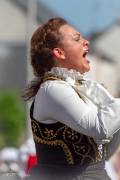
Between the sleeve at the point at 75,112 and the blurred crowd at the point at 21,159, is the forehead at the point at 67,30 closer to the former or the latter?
the sleeve at the point at 75,112

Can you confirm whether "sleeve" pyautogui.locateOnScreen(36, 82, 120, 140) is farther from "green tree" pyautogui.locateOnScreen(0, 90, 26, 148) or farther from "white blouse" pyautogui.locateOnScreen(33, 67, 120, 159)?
"green tree" pyautogui.locateOnScreen(0, 90, 26, 148)

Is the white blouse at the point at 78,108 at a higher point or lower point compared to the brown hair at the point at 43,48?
lower

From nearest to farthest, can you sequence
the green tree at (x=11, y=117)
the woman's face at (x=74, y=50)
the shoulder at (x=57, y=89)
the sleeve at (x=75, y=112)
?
the sleeve at (x=75, y=112) → the shoulder at (x=57, y=89) → the woman's face at (x=74, y=50) → the green tree at (x=11, y=117)

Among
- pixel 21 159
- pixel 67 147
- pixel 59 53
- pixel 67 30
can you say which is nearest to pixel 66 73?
pixel 59 53

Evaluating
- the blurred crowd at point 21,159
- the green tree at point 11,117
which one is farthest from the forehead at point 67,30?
the green tree at point 11,117

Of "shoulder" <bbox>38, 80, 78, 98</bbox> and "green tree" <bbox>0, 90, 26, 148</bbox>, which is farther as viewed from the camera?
"green tree" <bbox>0, 90, 26, 148</bbox>

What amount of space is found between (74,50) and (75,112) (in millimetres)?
327

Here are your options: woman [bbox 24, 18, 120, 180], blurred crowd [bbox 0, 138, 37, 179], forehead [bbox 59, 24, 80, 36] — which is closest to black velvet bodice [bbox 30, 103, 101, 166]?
woman [bbox 24, 18, 120, 180]

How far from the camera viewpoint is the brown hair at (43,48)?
3.57 m

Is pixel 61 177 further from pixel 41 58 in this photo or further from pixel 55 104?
pixel 41 58

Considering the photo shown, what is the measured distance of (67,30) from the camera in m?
3.58

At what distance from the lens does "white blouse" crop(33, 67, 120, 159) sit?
10.7 ft

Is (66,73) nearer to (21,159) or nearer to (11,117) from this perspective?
(21,159)

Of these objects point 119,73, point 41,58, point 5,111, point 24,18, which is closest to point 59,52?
point 41,58
